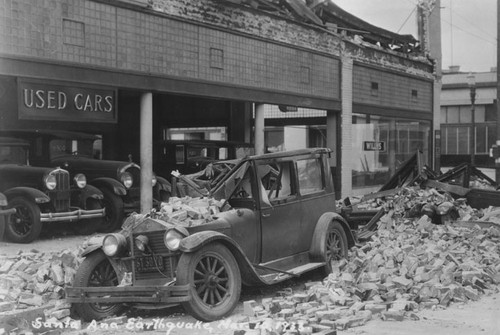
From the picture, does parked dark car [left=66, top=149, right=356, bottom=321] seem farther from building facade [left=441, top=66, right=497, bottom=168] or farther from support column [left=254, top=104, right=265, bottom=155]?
building facade [left=441, top=66, right=497, bottom=168]

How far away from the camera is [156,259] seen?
614cm

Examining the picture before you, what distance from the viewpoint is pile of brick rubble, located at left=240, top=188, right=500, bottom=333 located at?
19.3 feet

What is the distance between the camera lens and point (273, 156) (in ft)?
24.2

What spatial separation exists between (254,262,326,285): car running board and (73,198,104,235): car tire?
6053mm

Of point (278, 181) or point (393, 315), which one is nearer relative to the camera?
point (393, 315)

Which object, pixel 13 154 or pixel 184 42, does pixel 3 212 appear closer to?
pixel 13 154

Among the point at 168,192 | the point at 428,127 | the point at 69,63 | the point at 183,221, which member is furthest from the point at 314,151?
the point at 428,127

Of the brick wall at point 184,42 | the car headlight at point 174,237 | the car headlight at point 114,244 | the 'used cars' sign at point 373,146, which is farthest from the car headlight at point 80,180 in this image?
the 'used cars' sign at point 373,146

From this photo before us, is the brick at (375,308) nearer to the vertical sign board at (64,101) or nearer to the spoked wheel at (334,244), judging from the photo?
the spoked wheel at (334,244)

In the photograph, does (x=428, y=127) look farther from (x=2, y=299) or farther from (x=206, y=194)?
(x=2, y=299)

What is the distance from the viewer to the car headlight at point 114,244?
6.19 meters

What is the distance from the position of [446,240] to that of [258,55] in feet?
25.8

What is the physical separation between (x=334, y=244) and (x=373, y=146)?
1408 centimetres

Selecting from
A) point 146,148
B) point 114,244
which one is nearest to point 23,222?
point 146,148
